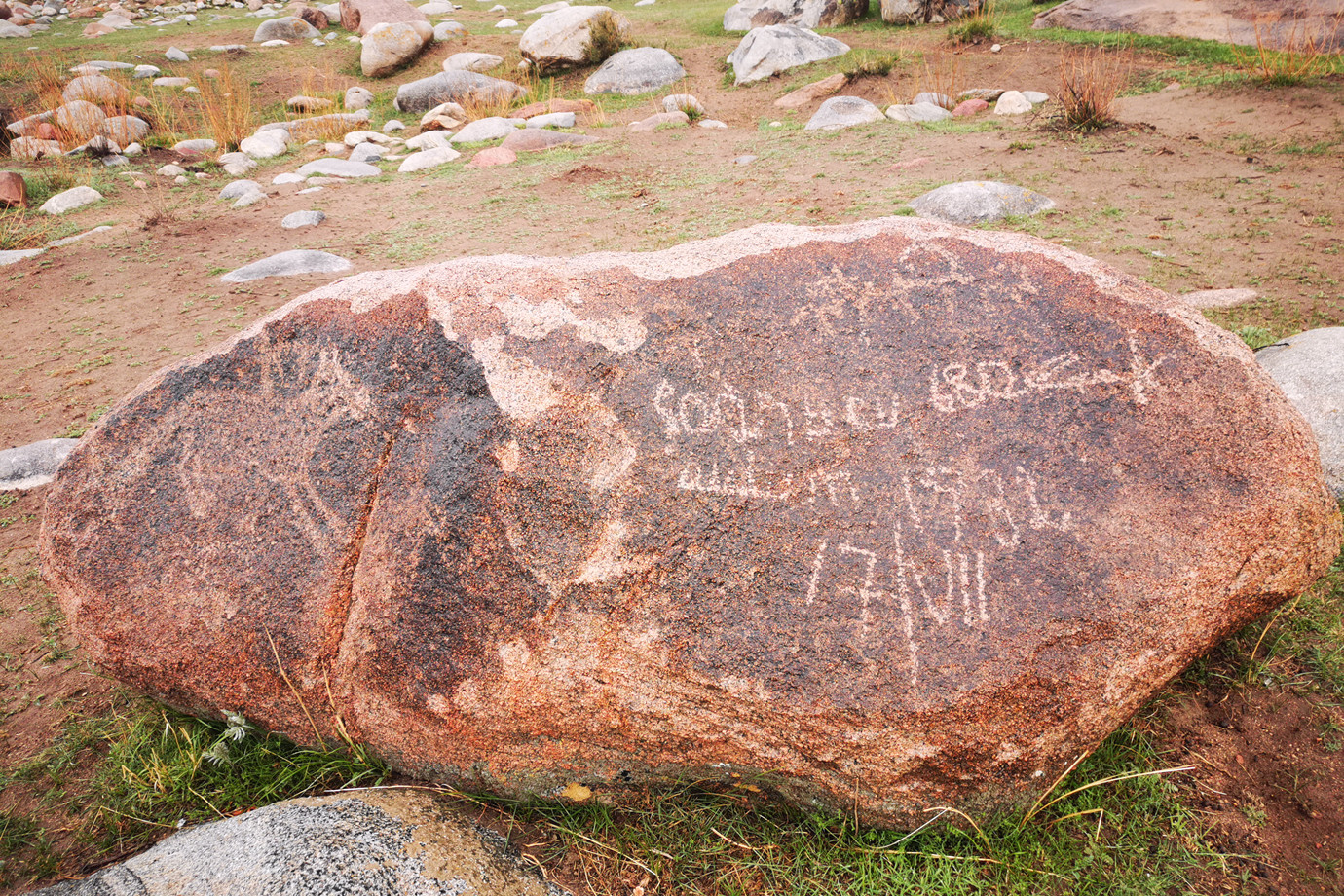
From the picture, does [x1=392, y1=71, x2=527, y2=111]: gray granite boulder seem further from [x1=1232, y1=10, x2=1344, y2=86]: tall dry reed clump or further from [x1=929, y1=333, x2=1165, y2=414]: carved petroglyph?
[x1=929, y1=333, x2=1165, y2=414]: carved petroglyph

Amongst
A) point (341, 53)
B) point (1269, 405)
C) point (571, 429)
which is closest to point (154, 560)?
point (571, 429)

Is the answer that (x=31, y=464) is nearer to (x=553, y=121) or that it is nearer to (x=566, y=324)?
(x=566, y=324)

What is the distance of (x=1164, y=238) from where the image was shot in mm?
4113

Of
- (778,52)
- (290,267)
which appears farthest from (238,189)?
(778,52)

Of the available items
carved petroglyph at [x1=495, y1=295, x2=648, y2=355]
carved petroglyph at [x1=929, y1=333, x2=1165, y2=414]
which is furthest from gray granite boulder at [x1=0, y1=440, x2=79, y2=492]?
carved petroglyph at [x1=929, y1=333, x2=1165, y2=414]

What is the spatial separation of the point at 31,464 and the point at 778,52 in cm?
875

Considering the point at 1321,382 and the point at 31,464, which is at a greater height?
the point at 1321,382

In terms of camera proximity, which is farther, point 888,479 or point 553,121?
point 553,121

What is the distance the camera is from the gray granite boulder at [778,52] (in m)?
9.24

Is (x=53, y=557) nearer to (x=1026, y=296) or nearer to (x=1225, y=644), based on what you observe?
(x=1026, y=296)

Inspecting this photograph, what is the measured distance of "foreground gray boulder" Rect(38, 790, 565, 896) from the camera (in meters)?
1.45

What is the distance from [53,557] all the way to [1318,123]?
286 inches

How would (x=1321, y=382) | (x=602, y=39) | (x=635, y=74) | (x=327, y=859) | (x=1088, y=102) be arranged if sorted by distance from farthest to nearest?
(x=602, y=39), (x=635, y=74), (x=1088, y=102), (x=1321, y=382), (x=327, y=859)

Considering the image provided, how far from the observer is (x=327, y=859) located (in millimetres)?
1485
